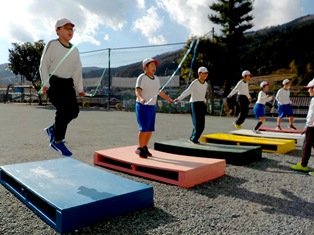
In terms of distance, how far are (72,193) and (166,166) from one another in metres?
1.93

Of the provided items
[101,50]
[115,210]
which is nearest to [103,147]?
[115,210]

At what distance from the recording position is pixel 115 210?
3.73 metres

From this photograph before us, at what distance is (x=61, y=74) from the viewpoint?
490 cm

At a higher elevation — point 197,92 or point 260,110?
point 197,92

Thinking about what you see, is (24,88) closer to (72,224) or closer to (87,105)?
(87,105)

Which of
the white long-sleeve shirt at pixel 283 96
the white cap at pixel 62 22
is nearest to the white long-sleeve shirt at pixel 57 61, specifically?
the white cap at pixel 62 22

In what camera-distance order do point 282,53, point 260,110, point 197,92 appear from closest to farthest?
point 197,92 < point 260,110 < point 282,53

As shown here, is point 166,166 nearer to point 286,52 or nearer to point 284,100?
point 284,100

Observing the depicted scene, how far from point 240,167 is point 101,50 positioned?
61.2ft

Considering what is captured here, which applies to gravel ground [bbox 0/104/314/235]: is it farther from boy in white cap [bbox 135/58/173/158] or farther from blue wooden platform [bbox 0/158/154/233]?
boy in white cap [bbox 135/58/173/158]

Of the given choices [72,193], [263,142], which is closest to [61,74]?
[72,193]

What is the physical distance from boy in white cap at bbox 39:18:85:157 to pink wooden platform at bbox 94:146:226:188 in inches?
51.4

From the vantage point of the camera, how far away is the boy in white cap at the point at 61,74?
15.8 ft

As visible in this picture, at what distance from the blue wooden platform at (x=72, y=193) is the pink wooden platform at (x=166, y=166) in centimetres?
98
